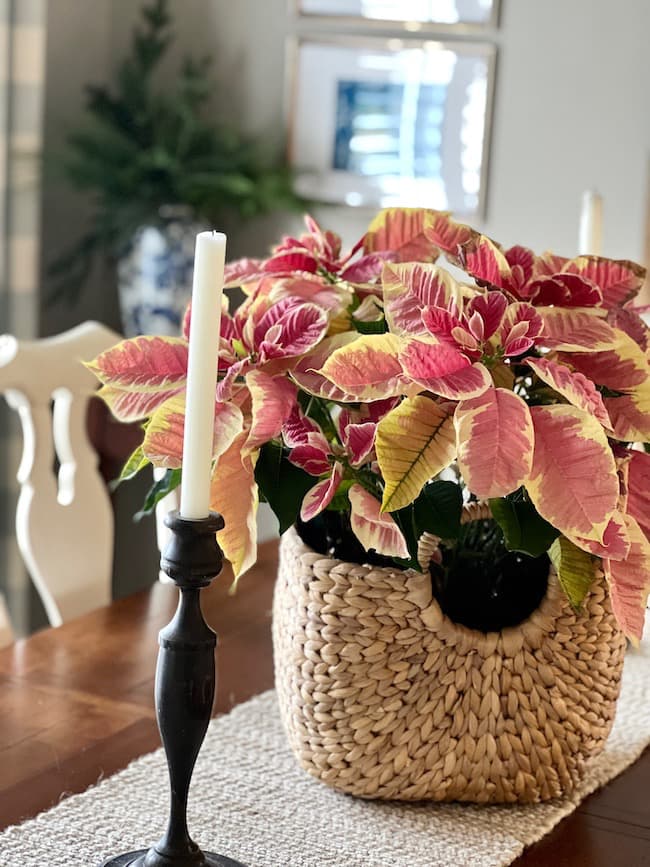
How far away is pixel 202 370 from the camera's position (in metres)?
0.65

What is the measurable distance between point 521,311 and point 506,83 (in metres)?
2.16

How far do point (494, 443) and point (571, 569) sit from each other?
13 centimetres

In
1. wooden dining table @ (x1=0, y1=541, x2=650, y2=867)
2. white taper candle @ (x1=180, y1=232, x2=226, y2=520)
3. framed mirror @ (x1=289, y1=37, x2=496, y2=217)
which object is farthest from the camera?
framed mirror @ (x1=289, y1=37, x2=496, y2=217)

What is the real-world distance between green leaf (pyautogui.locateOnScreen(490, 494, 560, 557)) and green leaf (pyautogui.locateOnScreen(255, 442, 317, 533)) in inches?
4.7

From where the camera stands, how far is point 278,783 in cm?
91

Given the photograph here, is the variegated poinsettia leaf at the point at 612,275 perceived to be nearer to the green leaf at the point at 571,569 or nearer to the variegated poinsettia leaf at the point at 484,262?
the variegated poinsettia leaf at the point at 484,262

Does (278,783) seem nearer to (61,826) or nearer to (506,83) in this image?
(61,826)

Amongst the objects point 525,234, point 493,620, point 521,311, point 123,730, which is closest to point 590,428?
point 521,311

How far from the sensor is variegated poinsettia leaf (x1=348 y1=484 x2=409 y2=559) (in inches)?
30.0

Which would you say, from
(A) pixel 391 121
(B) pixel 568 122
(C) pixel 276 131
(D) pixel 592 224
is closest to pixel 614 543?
(D) pixel 592 224

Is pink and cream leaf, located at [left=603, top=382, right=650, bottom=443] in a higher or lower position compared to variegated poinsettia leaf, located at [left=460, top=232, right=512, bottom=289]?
lower

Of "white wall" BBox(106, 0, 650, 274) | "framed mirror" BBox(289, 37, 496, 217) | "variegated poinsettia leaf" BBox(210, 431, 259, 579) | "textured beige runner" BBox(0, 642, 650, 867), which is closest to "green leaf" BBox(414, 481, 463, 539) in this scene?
"variegated poinsettia leaf" BBox(210, 431, 259, 579)

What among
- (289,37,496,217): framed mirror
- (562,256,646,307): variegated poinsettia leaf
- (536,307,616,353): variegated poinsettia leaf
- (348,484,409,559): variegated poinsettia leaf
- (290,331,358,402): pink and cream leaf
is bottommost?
(348,484,409,559): variegated poinsettia leaf

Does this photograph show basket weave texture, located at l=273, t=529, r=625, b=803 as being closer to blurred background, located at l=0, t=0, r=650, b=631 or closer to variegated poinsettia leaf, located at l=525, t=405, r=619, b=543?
variegated poinsettia leaf, located at l=525, t=405, r=619, b=543
